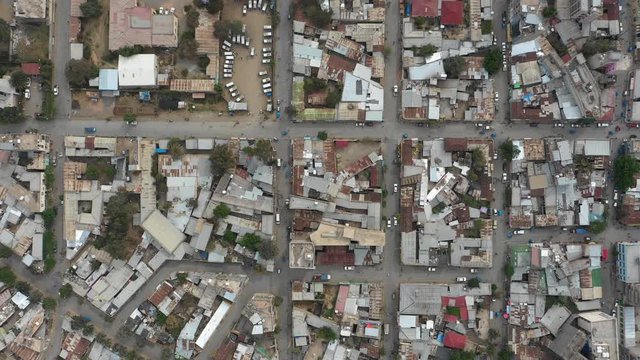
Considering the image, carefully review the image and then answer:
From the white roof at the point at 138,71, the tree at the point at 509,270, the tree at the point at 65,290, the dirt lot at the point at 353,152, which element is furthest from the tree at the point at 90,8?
the tree at the point at 509,270

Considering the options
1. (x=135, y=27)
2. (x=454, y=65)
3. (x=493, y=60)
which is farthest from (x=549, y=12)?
(x=135, y=27)

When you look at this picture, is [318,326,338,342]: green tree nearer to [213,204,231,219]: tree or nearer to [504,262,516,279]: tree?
[213,204,231,219]: tree

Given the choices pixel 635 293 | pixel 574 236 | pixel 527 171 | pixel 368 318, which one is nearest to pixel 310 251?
pixel 368 318

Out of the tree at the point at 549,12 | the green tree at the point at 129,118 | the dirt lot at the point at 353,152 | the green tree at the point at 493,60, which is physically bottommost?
the dirt lot at the point at 353,152

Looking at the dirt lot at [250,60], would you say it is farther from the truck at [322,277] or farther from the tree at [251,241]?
the truck at [322,277]

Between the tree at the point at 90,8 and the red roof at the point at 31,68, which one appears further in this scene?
the red roof at the point at 31,68

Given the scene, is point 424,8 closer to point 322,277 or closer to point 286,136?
point 286,136
